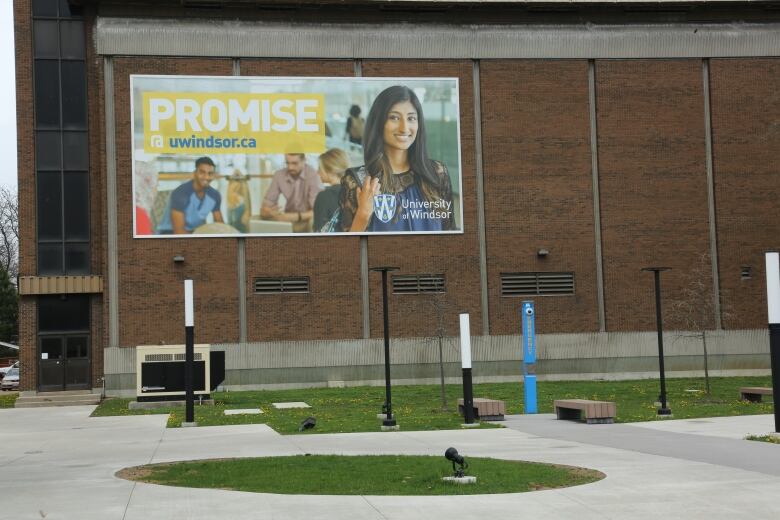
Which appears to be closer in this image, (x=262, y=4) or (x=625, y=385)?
(x=625, y=385)

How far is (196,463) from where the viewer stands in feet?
53.9

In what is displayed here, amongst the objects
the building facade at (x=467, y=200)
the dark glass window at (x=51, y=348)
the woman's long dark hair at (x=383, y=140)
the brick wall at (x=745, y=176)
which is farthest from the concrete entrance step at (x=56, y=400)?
the brick wall at (x=745, y=176)

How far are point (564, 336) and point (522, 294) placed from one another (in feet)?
8.44

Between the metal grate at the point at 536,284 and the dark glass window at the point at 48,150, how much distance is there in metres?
19.3

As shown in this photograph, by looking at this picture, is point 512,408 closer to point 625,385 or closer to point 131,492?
point 625,385

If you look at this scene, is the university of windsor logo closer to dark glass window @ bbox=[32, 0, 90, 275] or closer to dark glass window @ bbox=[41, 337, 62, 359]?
dark glass window @ bbox=[32, 0, 90, 275]

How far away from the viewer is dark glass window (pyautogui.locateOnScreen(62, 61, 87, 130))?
42.0 metres

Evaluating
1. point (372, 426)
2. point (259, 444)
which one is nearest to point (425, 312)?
point (372, 426)

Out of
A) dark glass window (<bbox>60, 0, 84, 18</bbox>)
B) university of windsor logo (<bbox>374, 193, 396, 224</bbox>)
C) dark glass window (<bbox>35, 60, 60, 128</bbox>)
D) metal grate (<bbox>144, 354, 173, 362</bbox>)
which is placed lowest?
metal grate (<bbox>144, 354, 173, 362</bbox>)

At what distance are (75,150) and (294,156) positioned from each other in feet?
30.0

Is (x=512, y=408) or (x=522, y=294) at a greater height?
(x=522, y=294)

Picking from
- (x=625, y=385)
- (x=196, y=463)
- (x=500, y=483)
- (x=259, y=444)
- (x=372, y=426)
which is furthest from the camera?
(x=625, y=385)

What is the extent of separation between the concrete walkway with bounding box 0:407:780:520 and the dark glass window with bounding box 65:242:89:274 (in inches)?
633

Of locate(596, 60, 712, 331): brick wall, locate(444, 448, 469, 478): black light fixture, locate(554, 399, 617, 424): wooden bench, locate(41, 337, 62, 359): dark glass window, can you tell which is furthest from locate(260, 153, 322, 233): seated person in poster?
locate(444, 448, 469, 478): black light fixture
